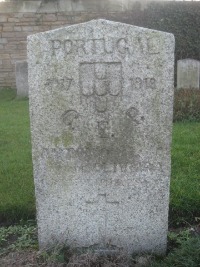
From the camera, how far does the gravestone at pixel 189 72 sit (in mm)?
9312

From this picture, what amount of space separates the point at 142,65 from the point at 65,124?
2.07ft

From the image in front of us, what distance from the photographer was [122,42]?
2.73 metres

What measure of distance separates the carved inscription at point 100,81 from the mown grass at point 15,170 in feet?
4.58

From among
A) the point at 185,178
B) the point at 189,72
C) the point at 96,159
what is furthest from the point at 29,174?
the point at 189,72

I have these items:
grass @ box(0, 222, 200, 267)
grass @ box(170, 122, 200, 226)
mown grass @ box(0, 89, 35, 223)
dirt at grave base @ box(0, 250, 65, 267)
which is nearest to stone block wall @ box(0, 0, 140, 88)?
mown grass @ box(0, 89, 35, 223)

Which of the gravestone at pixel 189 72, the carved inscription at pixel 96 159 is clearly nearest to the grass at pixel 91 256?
the carved inscription at pixel 96 159

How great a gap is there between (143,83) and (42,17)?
9.78 metres

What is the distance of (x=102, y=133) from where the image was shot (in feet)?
9.47

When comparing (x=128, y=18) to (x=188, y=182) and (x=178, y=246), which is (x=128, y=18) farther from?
(x=178, y=246)

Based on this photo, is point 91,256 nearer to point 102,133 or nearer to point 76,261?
point 76,261

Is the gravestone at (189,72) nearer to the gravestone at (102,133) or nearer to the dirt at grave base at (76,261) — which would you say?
the gravestone at (102,133)

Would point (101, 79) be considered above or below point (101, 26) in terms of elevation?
below

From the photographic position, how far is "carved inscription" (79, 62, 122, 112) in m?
2.78

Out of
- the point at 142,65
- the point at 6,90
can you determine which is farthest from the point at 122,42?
the point at 6,90
